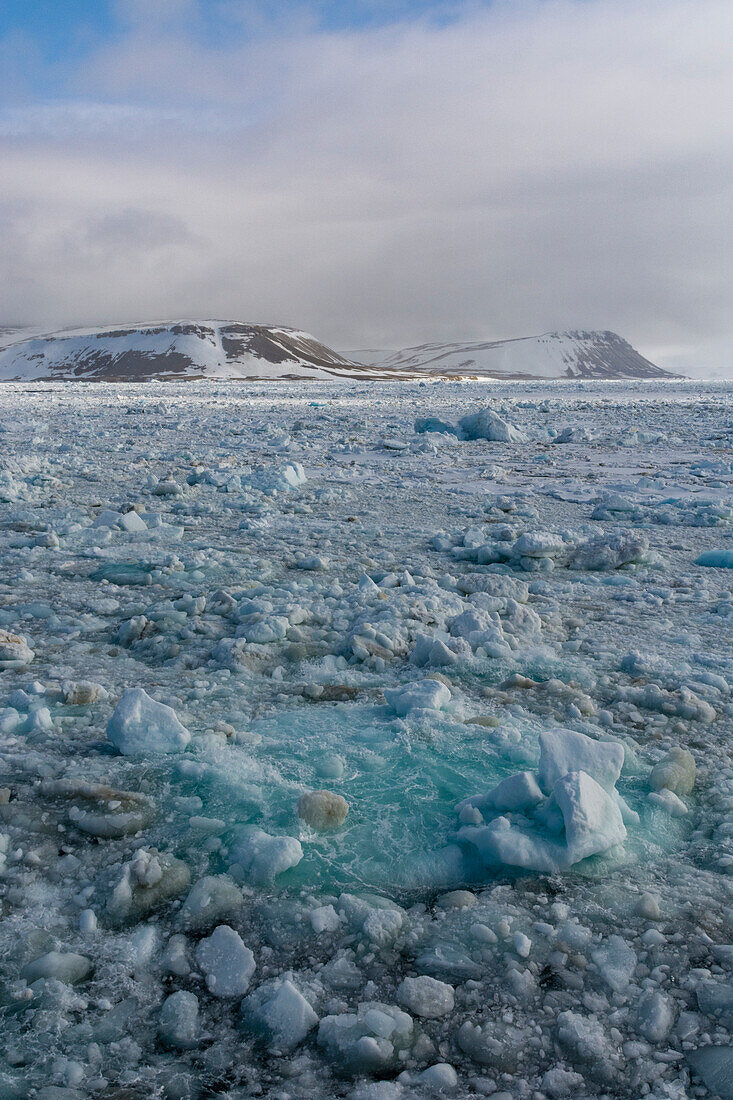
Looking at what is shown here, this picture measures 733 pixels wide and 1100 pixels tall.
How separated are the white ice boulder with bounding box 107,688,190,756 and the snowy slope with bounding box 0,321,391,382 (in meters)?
133

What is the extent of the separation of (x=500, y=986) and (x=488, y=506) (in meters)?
6.24

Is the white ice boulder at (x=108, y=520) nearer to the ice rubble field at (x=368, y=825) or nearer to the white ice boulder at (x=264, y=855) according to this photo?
the ice rubble field at (x=368, y=825)

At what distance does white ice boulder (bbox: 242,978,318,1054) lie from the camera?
1475 mm

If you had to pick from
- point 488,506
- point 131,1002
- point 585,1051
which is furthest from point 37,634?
point 488,506

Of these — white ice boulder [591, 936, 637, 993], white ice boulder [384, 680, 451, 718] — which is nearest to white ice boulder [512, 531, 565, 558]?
white ice boulder [384, 680, 451, 718]

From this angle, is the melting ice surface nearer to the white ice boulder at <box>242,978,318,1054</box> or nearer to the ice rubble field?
the ice rubble field

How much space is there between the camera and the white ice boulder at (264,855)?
76.5 inches

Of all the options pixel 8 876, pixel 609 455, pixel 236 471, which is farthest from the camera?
pixel 609 455

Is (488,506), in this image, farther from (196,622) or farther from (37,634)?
(37,634)

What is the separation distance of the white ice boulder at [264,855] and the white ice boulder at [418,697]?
3.05 ft

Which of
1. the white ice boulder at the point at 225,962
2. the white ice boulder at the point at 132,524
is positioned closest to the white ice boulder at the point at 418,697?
the white ice boulder at the point at 225,962

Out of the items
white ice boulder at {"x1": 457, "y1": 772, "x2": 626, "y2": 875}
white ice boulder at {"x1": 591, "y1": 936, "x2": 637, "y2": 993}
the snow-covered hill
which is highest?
the snow-covered hill

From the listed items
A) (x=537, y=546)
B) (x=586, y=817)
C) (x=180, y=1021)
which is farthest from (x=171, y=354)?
(x=180, y=1021)

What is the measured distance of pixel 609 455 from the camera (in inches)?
485
